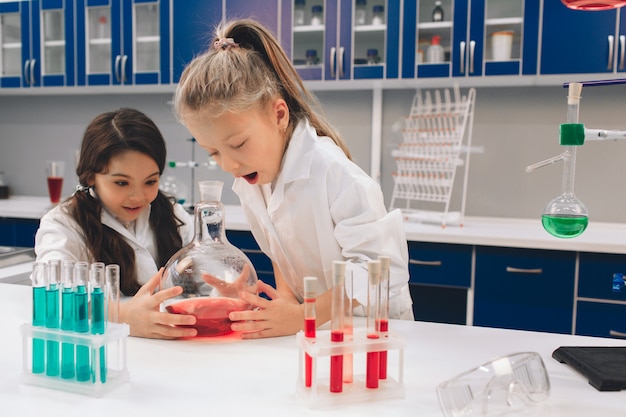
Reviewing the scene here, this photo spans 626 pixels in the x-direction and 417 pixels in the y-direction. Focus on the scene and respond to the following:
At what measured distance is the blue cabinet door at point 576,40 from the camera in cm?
267

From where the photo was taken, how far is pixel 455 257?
2.63m

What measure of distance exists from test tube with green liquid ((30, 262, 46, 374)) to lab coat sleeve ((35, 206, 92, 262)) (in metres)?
0.62

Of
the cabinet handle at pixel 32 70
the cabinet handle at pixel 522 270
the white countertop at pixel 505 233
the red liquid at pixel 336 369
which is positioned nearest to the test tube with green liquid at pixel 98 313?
the red liquid at pixel 336 369

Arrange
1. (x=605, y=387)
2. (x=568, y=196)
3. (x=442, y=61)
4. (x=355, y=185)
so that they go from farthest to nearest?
(x=442, y=61)
(x=355, y=185)
(x=568, y=196)
(x=605, y=387)

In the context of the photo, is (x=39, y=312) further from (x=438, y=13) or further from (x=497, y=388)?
(x=438, y=13)

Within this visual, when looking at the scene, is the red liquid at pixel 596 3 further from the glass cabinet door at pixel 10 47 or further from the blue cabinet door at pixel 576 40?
the glass cabinet door at pixel 10 47

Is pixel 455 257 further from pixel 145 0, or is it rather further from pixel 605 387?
pixel 145 0

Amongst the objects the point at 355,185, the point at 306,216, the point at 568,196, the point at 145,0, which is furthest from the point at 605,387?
the point at 145,0

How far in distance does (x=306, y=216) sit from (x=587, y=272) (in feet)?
5.13

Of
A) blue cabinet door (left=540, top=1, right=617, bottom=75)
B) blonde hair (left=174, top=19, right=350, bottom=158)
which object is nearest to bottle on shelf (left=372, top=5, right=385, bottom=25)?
blue cabinet door (left=540, top=1, right=617, bottom=75)

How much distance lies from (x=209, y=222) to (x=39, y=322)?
13.0 inches

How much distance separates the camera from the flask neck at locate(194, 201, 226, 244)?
108 cm

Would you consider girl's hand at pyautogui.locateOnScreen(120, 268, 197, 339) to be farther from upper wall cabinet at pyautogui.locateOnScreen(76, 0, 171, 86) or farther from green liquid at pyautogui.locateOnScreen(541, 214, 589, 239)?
upper wall cabinet at pyautogui.locateOnScreen(76, 0, 171, 86)

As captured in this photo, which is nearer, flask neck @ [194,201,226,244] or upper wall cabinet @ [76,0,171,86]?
flask neck @ [194,201,226,244]
